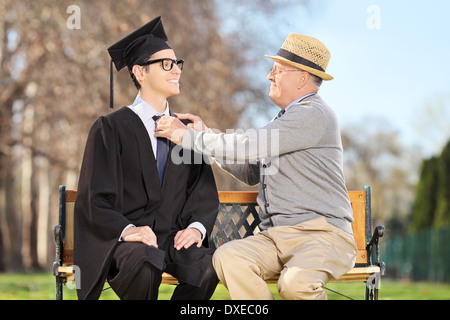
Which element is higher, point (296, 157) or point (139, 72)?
point (139, 72)

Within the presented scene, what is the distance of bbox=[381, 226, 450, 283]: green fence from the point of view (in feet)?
63.0

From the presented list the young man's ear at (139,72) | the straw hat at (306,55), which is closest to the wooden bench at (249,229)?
the young man's ear at (139,72)

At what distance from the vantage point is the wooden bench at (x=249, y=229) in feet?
16.0

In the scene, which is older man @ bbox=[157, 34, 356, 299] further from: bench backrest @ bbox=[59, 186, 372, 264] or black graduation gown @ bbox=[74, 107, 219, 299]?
bench backrest @ bbox=[59, 186, 372, 264]

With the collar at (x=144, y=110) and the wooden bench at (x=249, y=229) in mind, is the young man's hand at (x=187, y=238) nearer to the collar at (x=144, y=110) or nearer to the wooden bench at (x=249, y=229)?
the wooden bench at (x=249, y=229)

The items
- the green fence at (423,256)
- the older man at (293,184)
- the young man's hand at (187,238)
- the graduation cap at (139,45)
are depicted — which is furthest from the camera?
the green fence at (423,256)

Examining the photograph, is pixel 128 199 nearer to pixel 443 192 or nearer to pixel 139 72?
pixel 139 72

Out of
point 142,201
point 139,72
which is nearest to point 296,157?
point 142,201

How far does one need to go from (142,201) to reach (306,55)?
1.56 metres

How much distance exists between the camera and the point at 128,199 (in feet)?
14.8

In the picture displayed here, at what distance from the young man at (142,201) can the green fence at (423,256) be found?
1564 centimetres

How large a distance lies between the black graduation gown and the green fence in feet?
51.1

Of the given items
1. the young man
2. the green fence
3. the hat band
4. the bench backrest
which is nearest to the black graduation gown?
the young man

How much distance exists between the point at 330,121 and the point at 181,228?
129 centimetres
